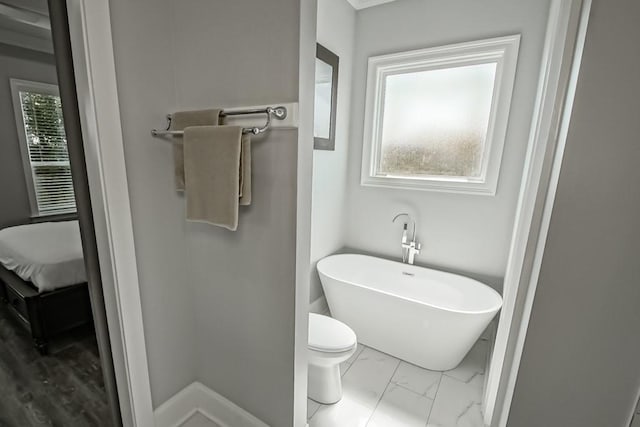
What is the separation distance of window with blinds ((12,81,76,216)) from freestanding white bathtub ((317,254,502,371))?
5.67 feet

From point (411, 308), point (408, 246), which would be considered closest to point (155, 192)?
point (411, 308)

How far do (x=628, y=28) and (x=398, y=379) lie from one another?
205 centimetres

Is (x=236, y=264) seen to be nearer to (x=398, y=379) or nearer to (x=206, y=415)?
(x=206, y=415)

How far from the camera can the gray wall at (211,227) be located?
3.58 feet

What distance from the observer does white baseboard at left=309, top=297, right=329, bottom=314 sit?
257cm

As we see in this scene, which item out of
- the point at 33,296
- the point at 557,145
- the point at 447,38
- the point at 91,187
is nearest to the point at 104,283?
the point at 91,187

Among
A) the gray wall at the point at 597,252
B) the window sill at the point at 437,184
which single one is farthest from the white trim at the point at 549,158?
the window sill at the point at 437,184

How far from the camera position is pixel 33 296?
1690 millimetres

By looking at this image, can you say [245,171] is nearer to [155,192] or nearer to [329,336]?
[155,192]

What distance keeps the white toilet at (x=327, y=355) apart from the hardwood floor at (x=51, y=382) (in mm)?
1112

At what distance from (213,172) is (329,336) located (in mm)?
1156

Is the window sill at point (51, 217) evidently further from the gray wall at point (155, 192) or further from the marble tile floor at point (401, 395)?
the marble tile floor at point (401, 395)

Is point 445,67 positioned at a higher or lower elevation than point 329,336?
higher

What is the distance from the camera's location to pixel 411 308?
192 centimetres
